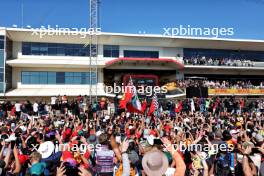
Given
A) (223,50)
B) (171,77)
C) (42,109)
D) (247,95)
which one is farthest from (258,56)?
(42,109)

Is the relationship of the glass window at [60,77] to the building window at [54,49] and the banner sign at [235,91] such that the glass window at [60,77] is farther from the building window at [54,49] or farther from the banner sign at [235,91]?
the banner sign at [235,91]

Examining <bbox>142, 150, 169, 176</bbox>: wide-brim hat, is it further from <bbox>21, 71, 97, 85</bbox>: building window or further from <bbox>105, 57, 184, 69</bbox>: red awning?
<bbox>105, 57, 184, 69</bbox>: red awning

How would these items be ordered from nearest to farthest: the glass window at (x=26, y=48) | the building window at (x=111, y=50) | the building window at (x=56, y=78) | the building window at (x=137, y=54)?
the building window at (x=56, y=78)
the glass window at (x=26, y=48)
the building window at (x=111, y=50)
the building window at (x=137, y=54)

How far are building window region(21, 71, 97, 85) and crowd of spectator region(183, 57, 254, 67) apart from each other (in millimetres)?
11481

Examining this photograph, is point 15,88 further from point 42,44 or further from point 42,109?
point 42,109

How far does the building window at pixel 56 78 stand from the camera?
4184 cm

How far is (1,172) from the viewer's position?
6.78 meters

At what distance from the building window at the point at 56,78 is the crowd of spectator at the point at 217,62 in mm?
11481

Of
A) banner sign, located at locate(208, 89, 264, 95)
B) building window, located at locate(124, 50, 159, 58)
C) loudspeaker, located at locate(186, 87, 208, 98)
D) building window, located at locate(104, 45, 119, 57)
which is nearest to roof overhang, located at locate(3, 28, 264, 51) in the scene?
building window, located at locate(104, 45, 119, 57)

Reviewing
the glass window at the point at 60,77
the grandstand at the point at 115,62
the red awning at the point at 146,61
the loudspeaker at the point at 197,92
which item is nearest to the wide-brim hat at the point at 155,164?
the loudspeaker at the point at 197,92

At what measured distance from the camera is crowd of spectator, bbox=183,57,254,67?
4662cm

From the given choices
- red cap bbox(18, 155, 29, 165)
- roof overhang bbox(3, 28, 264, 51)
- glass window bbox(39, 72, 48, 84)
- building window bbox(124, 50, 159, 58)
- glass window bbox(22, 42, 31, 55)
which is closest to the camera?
red cap bbox(18, 155, 29, 165)

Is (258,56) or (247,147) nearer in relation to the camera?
(247,147)

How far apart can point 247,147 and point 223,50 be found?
43.3 m
